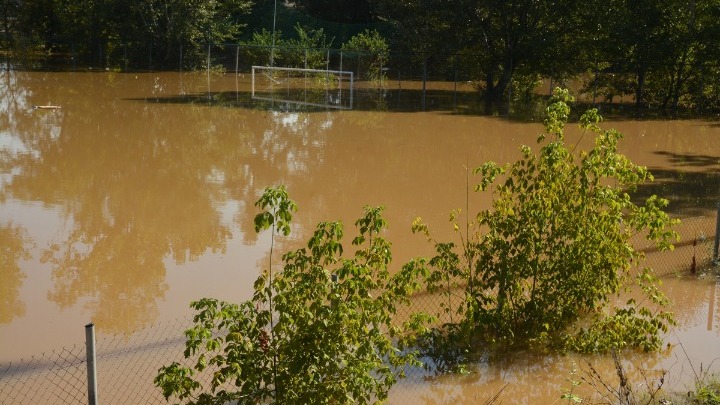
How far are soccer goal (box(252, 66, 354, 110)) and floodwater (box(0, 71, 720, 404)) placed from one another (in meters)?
1.19

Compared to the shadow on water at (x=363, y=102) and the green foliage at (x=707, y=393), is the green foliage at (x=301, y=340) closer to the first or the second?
the green foliage at (x=707, y=393)

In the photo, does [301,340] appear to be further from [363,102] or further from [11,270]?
[363,102]

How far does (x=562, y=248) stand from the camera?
9180 mm

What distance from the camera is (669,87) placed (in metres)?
31.9

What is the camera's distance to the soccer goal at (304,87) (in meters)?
31.3

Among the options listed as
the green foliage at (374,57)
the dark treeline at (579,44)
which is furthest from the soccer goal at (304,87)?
the dark treeline at (579,44)

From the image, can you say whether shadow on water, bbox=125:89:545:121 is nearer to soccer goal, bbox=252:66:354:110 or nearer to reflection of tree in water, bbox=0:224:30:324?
soccer goal, bbox=252:66:354:110

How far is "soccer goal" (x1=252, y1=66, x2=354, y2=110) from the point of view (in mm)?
31266

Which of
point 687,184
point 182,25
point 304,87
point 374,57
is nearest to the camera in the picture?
point 687,184

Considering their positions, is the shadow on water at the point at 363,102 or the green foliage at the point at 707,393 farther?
the shadow on water at the point at 363,102

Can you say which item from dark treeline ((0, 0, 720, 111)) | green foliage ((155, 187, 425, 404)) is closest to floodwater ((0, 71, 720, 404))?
green foliage ((155, 187, 425, 404))

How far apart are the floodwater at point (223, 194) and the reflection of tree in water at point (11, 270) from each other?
34 mm

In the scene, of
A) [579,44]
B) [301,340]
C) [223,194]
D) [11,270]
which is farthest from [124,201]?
[579,44]

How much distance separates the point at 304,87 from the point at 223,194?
20.6m
